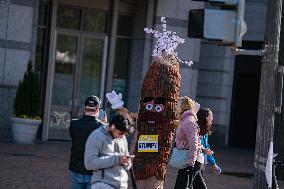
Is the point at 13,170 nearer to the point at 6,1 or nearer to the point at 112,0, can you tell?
the point at 6,1

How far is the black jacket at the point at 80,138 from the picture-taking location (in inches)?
302

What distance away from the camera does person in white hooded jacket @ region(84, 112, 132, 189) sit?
6.57 m

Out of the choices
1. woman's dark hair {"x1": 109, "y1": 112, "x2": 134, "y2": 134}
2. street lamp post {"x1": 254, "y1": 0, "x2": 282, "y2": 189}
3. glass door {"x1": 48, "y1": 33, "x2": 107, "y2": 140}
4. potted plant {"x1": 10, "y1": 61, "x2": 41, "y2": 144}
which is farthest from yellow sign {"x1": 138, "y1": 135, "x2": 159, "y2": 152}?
glass door {"x1": 48, "y1": 33, "x2": 107, "y2": 140}

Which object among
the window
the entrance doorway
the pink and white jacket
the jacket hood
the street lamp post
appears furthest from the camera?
the entrance doorway

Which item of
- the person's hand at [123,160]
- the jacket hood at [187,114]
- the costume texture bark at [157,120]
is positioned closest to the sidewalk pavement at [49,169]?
the costume texture bark at [157,120]

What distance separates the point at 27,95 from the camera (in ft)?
56.0

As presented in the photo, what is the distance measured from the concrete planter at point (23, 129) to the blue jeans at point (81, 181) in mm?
9447

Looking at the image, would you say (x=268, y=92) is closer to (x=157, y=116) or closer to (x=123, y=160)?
(x=157, y=116)

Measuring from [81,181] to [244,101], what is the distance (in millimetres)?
16668

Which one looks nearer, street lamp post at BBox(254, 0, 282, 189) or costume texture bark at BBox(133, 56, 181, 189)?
street lamp post at BBox(254, 0, 282, 189)

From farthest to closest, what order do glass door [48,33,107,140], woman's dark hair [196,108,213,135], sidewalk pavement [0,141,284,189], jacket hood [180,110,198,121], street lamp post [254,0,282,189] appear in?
glass door [48,33,107,140]
sidewalk pavement [0,141,284,189]
woman's dark hair [196,108,213,135]
jacket hood [180,110,198,121]
street lamp post [254,0,282,189]

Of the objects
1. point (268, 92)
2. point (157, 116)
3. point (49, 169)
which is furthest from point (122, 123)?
point (49, 169)

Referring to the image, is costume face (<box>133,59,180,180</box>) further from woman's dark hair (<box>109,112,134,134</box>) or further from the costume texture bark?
woman's dark hair (<box>109,112,134,134</box>)

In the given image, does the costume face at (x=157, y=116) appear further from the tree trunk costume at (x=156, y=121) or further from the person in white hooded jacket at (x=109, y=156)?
the person in white hooded jacket at (x=109, y=156)
